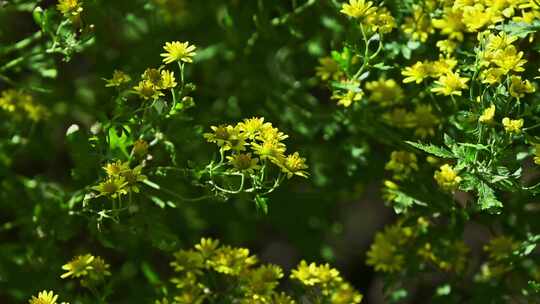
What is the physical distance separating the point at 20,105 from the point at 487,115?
1.04m

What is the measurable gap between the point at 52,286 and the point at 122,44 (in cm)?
82

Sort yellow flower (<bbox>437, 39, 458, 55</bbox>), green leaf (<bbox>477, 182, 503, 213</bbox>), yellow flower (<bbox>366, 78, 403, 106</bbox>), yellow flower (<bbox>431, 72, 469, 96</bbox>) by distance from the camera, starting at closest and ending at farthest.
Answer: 1. green leaf (<bbox>477, 182, 503, 213</bbox>)
2. yellow flower (<bbox>431, 72, 469, 96</bbox>)
3. yellow flower (<bbox>437, 39, 458, 55</bbox>)
4. yellow flower (<bbox>366, 78, 403, 106</bbox>)

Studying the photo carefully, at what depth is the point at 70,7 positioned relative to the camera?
1660mm

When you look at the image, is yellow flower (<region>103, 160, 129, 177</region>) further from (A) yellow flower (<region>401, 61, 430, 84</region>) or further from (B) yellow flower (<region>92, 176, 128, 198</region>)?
(A) yellow flower (<region>401, 61, 430, 84</region>)

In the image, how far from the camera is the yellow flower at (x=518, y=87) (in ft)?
5.21

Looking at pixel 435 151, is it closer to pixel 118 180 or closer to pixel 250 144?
pixel 250 144

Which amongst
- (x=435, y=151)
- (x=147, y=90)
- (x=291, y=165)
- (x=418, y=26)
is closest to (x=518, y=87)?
(x=435, y=151)

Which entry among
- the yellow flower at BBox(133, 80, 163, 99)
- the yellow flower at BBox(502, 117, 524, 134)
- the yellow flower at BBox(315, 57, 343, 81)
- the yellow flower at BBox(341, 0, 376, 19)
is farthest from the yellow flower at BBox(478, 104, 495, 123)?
the yellow flower at BBox(133, 80, 163, 99)

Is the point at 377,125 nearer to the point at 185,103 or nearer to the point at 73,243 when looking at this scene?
the point at 185,103

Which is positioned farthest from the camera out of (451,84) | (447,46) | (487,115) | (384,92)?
(384,92)

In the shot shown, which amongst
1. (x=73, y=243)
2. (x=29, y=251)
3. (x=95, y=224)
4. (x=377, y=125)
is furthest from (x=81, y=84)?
(x=377, y=125)

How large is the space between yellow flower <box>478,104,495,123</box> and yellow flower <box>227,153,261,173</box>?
1.27 ft

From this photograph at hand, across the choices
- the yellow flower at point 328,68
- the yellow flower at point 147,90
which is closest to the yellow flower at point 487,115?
the yellow flower at point 328,68

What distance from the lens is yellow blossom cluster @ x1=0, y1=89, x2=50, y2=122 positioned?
2.00 m
